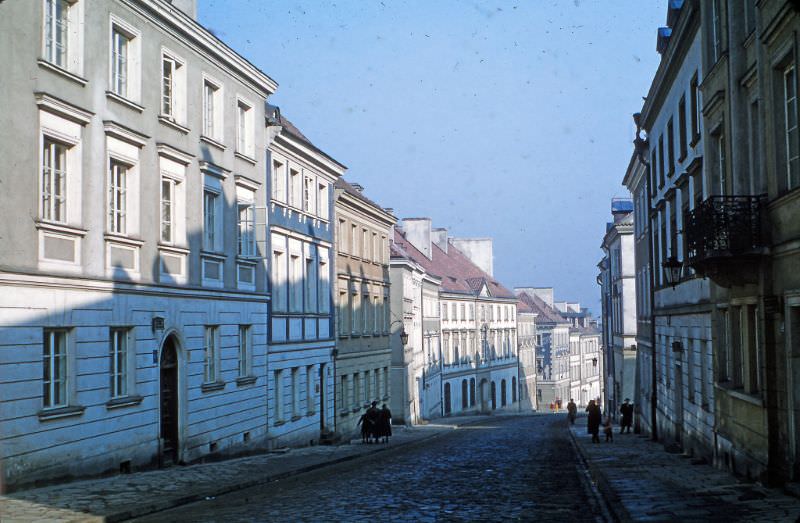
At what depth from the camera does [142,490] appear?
17.2 m

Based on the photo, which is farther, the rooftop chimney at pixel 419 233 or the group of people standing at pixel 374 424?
the rooftop chimney at pixel 419 233

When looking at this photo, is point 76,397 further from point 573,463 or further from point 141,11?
point 573,463

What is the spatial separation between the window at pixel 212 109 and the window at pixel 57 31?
6.90 metres

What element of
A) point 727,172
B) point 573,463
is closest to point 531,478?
point 573,463

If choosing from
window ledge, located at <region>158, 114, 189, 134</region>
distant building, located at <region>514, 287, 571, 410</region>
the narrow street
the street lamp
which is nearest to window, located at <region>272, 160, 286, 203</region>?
window ledge, located at <region>158, 114, 189, 134</region>

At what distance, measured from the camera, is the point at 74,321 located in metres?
17.8

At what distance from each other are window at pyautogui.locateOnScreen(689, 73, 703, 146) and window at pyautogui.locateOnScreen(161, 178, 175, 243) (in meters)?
12.2

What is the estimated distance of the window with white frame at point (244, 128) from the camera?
2730 centimetres

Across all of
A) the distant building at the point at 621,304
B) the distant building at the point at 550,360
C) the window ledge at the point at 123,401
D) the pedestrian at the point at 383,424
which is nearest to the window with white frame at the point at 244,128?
the window ledge at the point at 123,401

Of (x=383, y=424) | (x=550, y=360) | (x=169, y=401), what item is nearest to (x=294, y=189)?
(x=383, y=424)

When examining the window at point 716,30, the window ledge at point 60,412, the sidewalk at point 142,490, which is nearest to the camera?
the sidewalk at point 142,490

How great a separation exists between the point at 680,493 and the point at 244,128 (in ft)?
54.6

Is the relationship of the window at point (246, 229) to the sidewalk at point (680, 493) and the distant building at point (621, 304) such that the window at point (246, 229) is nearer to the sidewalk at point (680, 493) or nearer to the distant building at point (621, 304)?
the sidewalk at point (680, 493)

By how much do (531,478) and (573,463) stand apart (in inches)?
207
